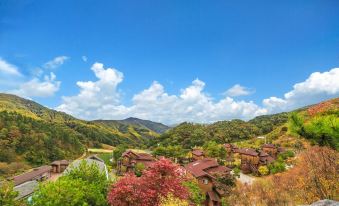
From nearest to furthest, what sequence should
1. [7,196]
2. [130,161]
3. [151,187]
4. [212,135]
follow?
1. [151,187]
2. [7,196]
3. [130,161]
4. [212,135]

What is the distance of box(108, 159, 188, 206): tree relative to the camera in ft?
59.5

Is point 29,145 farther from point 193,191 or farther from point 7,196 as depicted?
point 7,196

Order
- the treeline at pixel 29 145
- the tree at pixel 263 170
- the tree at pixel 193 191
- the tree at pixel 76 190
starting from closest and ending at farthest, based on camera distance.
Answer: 1. the tree at pixel 76 190
2. the tree at pixel 193 191
3. the tree at pixel 263 170
4. the treeline at pixel 29 145

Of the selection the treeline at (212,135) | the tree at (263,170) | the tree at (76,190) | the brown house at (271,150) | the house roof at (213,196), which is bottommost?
the house roof at (213,196)

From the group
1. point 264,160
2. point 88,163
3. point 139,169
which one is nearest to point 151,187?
point 88,163

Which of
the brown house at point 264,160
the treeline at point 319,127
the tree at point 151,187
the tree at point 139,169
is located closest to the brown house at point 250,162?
the brown house at point 264,160

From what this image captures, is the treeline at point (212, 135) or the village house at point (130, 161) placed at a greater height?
the treeline at point (212, 135)

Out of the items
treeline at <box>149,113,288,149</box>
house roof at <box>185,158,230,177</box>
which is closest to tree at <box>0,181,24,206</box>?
house roof at <box>185,158,230,177</box>

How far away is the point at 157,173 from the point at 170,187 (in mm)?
1325

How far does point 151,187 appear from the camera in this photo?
1866 centimetres

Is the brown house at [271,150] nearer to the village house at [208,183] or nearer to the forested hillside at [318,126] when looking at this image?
the village house at [208,183]

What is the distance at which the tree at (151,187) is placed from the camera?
18.1 m

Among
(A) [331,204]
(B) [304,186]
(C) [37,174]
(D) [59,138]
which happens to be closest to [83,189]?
(B) [304,186]

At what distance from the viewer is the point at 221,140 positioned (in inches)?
4783
